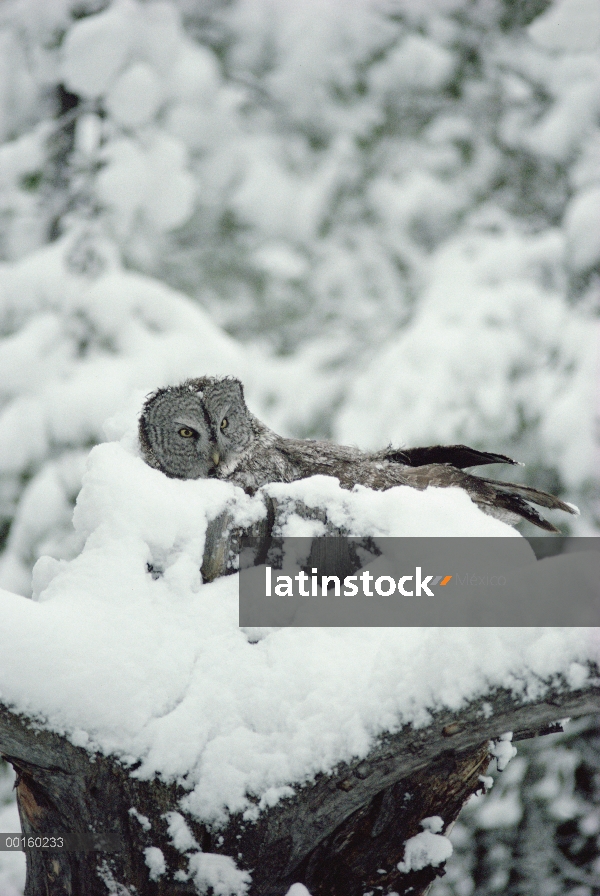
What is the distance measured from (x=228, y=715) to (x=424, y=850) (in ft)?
2.17

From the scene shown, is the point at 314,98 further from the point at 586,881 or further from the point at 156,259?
the point at 586,881

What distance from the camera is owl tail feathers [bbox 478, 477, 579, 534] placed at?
2346 millimetres

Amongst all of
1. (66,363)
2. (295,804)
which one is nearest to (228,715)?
(295,804)

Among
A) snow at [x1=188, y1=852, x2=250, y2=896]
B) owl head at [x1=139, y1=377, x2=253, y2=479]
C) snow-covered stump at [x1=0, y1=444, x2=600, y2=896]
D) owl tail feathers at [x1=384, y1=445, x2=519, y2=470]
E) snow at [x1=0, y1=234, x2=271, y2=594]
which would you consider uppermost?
snow at [x1=0, y1=234, x2=271, y2=594]

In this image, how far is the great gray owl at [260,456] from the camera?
2.37 metres

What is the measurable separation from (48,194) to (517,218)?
3232mm

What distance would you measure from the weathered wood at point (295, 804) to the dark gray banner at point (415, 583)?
5cm

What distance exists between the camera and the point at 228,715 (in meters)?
1.51

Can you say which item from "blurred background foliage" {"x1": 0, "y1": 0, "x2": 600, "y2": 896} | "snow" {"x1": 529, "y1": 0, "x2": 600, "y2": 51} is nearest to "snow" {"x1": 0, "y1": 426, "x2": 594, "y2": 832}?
"blurred background foliage" {"x1": 0, "y1": 0, "x2": 600, "y2": 896}

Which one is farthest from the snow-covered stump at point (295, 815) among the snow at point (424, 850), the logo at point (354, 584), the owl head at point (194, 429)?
the owl head at point (194, 429)

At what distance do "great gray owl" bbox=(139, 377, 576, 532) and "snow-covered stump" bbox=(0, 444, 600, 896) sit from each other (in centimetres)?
64

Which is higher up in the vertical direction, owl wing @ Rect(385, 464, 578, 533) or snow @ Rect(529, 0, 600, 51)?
snow @ Rect(529, 0, 600, 51)

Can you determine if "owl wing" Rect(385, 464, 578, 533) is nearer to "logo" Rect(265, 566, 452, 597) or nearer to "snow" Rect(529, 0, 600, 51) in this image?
"logo" Rect(265, 566, 452, 597)

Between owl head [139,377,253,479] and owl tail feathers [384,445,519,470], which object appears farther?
owl head [139,377,253,479]
